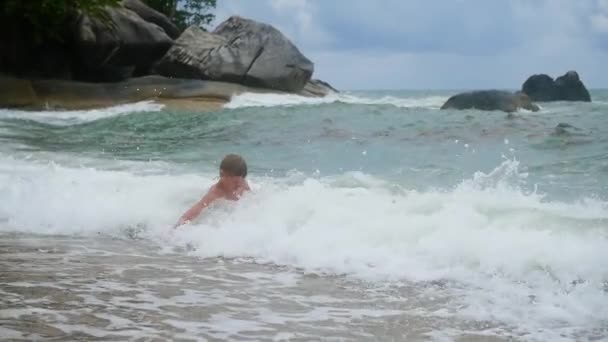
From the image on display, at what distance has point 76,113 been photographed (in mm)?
23031

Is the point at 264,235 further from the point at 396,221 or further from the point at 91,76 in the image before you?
the point at 91,76

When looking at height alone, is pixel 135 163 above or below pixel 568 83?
below

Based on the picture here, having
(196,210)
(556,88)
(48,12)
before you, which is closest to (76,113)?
(48,12)

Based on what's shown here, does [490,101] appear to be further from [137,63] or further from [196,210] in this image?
[196,210]

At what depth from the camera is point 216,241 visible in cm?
668

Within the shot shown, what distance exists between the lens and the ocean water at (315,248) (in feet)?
14.2

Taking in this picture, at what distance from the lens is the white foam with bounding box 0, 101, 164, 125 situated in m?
20.9

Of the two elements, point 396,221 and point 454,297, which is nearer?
point 454,297

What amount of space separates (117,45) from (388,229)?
21.0m

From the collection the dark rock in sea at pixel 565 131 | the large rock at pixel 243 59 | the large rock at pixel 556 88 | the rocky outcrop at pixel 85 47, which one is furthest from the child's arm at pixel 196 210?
the large rock at pixel 556 88

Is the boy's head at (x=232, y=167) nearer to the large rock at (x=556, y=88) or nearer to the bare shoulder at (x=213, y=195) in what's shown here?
the bare shoulder at (x=213, y=195)

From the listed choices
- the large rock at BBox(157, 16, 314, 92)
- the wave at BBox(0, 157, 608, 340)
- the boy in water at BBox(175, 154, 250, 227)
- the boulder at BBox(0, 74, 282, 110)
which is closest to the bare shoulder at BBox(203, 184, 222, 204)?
the boy in water at BBox(175, 154, 250, 227)

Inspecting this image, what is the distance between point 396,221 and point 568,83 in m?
37.3

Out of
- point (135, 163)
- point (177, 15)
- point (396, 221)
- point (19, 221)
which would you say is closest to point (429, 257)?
point (396, 221)
